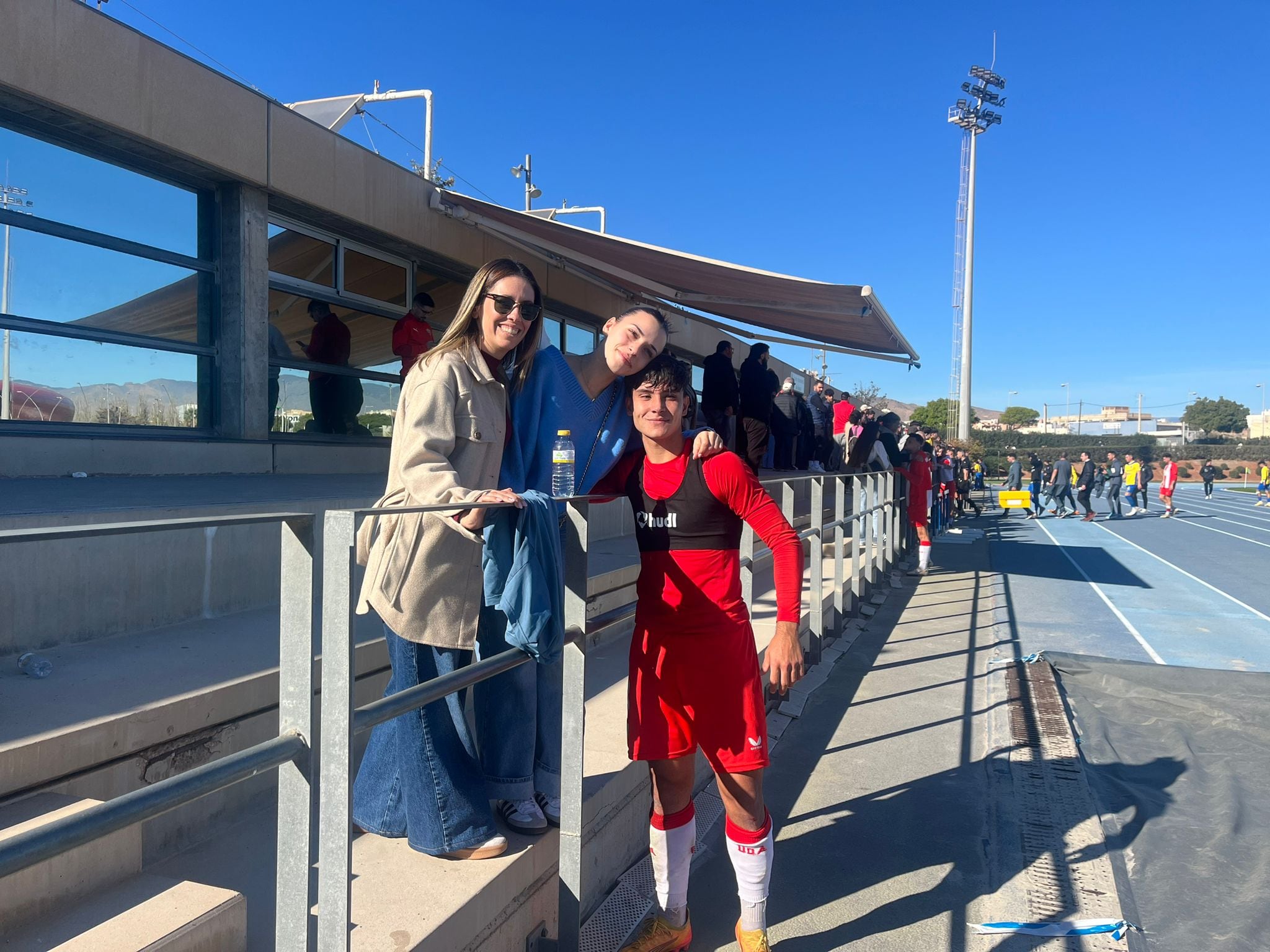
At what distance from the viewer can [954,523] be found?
24172mm

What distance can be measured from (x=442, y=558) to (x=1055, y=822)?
3.33 m

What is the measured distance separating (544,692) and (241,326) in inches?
217

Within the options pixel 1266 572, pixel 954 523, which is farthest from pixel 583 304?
pixel 954 523

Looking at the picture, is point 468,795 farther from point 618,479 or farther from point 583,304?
point 583,304

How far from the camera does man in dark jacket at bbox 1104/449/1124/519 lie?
1167 inches

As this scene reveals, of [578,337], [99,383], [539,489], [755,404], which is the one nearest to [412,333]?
[99,383]

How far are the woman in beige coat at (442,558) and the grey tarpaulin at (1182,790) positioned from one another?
2554 millimetres

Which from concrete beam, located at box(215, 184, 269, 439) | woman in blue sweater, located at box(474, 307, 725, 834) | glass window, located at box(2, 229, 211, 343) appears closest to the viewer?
woman in blue sweater, located at box(474, 307, 725, 834)

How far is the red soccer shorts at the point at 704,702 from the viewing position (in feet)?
8.29

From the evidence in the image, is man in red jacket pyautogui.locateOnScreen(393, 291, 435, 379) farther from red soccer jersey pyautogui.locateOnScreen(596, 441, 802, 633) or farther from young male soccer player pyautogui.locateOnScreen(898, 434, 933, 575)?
young male soccer player pyautogui.locateOnScreen(898, 434, 933, 575)

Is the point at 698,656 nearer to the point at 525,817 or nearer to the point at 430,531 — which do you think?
the point at 525,817

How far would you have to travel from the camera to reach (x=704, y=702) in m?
2.55

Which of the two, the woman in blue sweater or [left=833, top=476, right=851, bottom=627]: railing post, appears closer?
the woman in blue sweater

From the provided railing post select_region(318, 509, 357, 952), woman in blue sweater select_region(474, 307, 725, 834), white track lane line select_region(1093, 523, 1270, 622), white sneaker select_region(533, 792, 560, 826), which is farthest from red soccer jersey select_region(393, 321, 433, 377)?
white track lane line select_region(1093, 523, 1270, 622)
